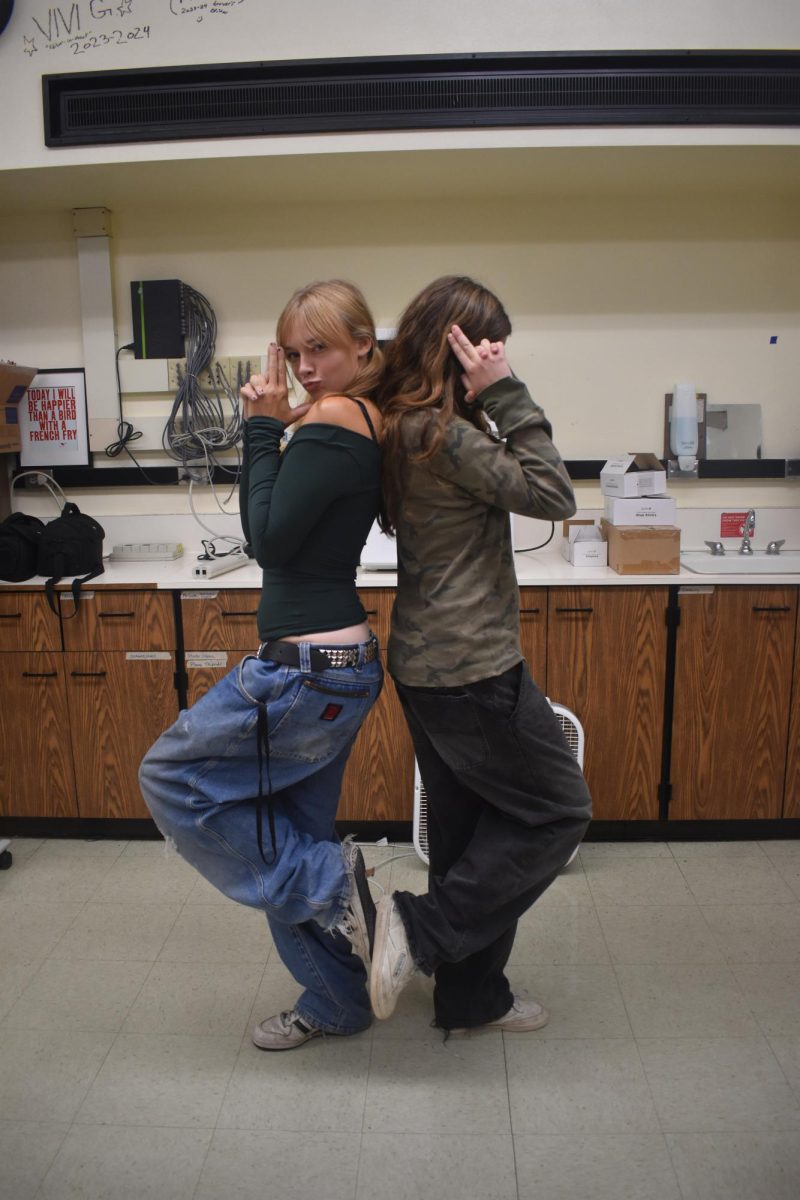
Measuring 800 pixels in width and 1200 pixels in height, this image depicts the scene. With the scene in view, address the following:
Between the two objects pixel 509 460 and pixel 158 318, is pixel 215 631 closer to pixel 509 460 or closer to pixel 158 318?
pixel 158 318

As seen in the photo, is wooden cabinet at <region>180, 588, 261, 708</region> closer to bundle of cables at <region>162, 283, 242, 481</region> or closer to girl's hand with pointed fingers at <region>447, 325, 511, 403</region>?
bundle of cables at <region>162, 283, 242, 481</region>

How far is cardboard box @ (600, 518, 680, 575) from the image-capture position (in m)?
2.90

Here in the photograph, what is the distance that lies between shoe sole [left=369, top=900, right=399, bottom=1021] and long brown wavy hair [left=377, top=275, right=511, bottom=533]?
0.84 meters

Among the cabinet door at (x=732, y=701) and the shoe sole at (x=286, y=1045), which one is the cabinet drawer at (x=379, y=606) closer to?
the cabinet door at (x=732, y=701)

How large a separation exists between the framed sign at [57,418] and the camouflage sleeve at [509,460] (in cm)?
222

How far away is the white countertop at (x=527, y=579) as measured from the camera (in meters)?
2.84

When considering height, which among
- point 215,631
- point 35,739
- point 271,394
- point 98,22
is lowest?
point 35,739

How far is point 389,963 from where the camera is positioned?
178 centimetres

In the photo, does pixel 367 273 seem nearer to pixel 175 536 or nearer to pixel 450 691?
pixel 175 536

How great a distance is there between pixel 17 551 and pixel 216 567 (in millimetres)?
635

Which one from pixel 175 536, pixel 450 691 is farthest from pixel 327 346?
pixel 175 536

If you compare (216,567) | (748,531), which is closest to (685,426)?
(748,531)

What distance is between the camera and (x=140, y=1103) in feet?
6.12

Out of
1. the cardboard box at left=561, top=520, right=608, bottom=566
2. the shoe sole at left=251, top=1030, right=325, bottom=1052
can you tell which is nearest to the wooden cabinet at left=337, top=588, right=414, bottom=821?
the cardboard box at left=561, top=520, right=608, bottom=566
